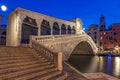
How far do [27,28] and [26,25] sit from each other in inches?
21.5

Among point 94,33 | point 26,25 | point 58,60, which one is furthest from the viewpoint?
point 94,33

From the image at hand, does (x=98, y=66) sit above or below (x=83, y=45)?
below

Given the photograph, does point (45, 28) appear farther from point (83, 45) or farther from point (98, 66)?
point (83, 45)

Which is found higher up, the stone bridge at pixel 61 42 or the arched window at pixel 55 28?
the arched window at pixel 55 28

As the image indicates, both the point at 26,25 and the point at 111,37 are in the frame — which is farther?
the point at 111,37

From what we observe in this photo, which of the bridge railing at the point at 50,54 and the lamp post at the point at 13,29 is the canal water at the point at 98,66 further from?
the lamp post at the point at 13,29

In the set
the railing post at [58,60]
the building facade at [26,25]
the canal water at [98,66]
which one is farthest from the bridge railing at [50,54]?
the building facade at [26,25]

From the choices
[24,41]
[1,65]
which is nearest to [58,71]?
[1,65]

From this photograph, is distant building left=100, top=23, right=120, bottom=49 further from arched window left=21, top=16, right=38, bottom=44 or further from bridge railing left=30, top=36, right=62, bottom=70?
bridge railing left=30, top=36, right=62, bottom=70

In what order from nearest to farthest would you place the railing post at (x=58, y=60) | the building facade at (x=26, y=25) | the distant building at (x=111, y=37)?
the railing post at (x=58, y=60)
the building facade at (x=26, y=25)
the distant building at (x=111, y=37)

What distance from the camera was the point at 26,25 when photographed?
960 inches

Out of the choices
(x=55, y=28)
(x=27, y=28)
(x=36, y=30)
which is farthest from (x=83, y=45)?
(x=27, y=28)

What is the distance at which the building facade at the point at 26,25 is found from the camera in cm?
2302

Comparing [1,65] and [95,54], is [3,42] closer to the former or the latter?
[95,54]
